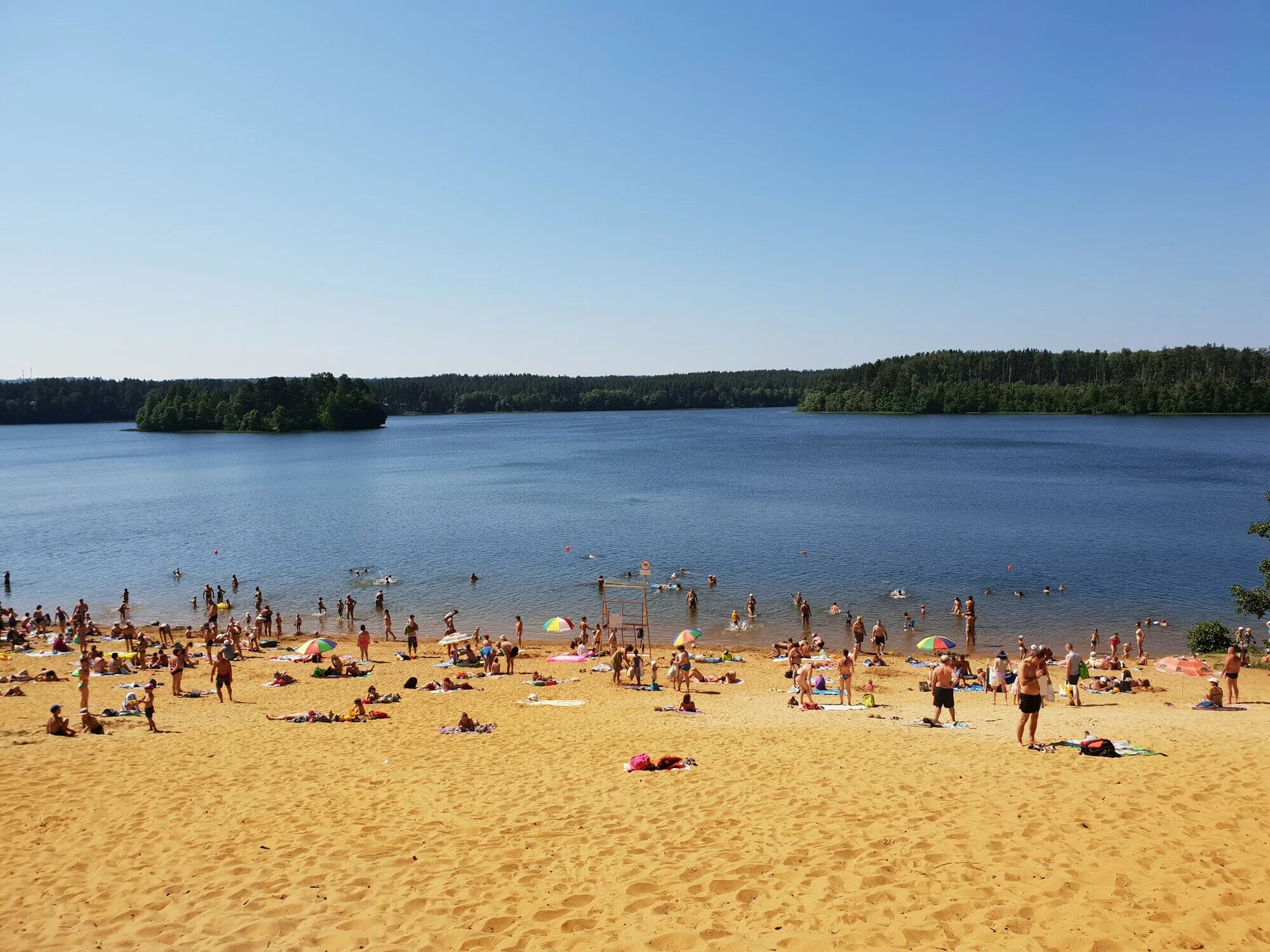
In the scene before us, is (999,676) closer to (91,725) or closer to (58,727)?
(91,725)

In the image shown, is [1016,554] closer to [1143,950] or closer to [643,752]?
[643,752]

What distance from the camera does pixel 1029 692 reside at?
12.8 meters

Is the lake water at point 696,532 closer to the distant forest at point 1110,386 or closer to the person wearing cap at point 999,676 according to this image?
the person wearing cap at point 999,676

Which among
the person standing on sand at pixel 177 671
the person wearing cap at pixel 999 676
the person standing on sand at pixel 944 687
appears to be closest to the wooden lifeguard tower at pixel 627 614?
the person wearing cap at pixel 999 676

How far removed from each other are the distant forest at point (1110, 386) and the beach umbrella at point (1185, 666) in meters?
170

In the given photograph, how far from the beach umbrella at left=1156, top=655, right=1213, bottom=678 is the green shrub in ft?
24.1

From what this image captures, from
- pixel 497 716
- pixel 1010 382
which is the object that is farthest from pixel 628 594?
pixel 1010 382

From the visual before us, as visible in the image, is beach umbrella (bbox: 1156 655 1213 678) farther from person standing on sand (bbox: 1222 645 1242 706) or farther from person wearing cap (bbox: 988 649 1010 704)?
person wearing cap (bbox: 988 649 1010 704)

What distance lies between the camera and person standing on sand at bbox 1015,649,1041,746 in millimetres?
12688

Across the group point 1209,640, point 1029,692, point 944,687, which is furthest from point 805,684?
point 1209,640

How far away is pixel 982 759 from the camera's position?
1232 centimetres

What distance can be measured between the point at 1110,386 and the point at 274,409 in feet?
579

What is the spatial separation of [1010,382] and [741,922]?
211445mm

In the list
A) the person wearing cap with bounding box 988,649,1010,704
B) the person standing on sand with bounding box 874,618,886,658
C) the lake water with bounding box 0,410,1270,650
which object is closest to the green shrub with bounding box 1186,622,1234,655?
the lake water with bounding box 0,410,1270,650
